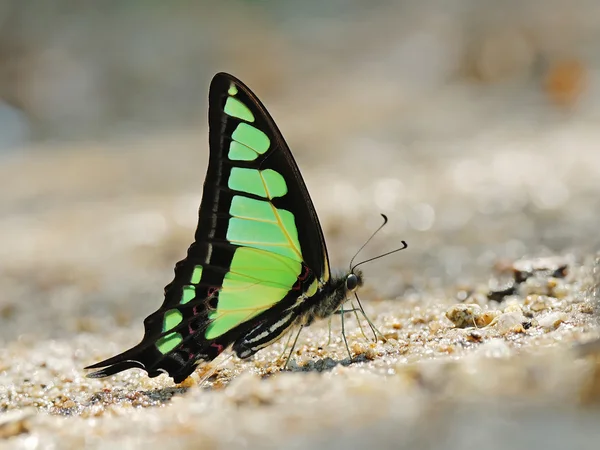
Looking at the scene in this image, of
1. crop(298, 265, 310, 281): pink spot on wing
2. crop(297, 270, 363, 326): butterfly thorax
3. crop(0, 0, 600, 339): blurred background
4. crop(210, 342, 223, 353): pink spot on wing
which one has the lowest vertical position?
crop(210, 342, 223, 353): pink spot on wing

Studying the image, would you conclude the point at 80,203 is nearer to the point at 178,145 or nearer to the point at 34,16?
the point at 178,145

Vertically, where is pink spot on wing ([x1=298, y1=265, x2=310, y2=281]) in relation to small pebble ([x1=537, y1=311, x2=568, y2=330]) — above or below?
above

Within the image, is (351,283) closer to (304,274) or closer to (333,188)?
(304,274)

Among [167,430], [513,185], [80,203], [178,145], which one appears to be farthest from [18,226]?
[167,430]

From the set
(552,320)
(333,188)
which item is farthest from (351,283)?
(333,188)

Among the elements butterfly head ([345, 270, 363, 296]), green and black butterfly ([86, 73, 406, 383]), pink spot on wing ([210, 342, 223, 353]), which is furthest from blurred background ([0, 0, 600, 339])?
pink spot on wing ([210, 342, 223, 353])

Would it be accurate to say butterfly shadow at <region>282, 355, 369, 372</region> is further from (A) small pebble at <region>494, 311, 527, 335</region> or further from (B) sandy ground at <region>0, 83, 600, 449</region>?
(A) small pebble at <region>494, 311, 527, 335</region>
